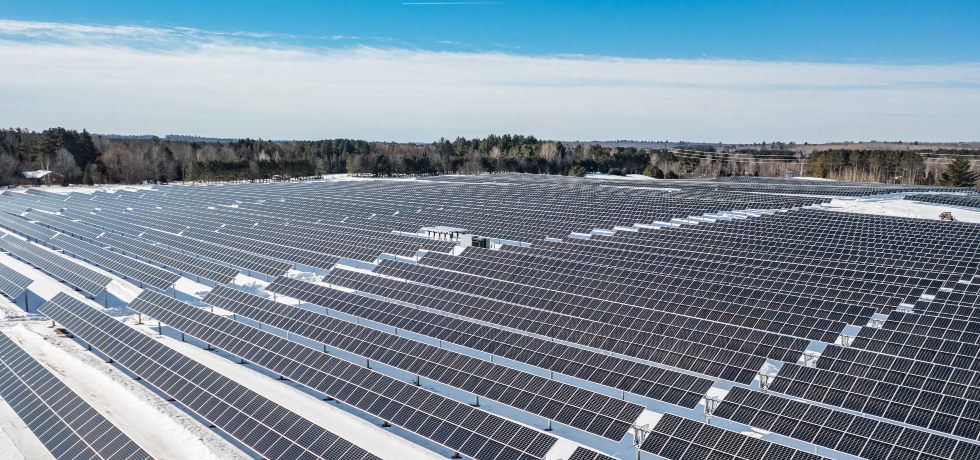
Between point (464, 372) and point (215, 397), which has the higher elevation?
point (464, 372)

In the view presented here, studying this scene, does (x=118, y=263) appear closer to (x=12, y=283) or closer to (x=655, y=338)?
(x=12, y=283)

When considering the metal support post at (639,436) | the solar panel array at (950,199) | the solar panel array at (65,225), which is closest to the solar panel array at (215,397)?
the metal support post at (639,436)

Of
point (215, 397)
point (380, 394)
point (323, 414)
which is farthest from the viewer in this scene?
point (323, 414)

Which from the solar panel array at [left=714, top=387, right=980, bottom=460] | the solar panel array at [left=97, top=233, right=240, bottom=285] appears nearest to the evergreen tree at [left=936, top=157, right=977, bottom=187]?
the solar panel array at [left=714, top=387, right=980, bottom=460]

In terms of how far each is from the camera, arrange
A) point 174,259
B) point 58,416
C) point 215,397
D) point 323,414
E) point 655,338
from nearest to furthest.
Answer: point 58,416 → point 215,397 → point 323,414 → point 655,338 → point 174,259

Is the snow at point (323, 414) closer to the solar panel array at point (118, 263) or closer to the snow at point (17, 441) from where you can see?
the snow at point (17, 441)

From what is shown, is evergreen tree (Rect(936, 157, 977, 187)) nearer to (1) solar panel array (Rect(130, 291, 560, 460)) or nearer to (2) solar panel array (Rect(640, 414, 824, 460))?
(2) solar panel array (Rect(640, 414, 824, 460))

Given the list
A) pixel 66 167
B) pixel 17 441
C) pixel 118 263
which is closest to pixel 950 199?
pixel 17 441
